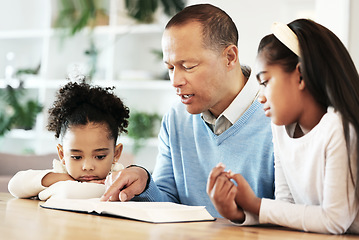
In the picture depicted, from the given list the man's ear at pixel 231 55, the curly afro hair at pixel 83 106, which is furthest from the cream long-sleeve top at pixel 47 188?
the man's ear at pixel 231 55

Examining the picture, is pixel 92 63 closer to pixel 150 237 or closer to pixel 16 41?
pixel 16 41

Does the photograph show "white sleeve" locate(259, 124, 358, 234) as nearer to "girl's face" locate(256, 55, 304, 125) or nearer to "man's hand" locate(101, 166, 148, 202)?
"girl's face" locate(256, 55, 304, 125)

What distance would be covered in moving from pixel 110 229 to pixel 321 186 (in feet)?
1.46

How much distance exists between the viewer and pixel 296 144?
1.09m

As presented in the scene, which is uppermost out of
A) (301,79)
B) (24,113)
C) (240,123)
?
(301,79)

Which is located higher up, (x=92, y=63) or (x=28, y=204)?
(x=92, y=63)

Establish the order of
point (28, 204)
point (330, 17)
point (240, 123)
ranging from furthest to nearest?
point (330, 17)
point (240, 123)
point (28, 204)

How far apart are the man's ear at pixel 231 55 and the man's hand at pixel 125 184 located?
1.82 feet

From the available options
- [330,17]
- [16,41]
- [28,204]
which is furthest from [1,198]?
[16,41]

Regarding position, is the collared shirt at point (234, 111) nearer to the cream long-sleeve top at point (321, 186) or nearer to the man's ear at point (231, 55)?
the man's ear at point (231, 55)

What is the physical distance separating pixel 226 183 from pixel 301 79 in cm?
28

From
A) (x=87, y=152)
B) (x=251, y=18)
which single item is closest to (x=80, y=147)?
(x=87, y=152)

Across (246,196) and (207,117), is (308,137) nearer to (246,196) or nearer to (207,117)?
(246,196)

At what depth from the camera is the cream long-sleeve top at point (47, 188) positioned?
1417 mm
